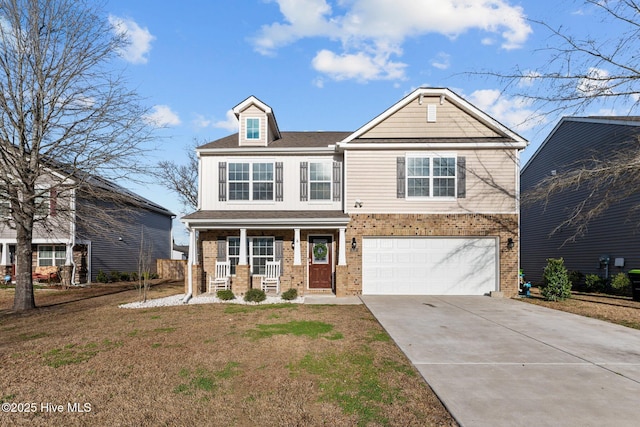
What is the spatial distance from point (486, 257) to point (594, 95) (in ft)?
24.3

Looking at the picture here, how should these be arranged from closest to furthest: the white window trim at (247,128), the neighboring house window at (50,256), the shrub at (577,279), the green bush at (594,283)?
the white window trim at (247,128) < the green bush at (594,283) < the shrub at (577,279) < the neighboring house window at (50,256)

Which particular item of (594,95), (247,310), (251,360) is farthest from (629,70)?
(247,310)

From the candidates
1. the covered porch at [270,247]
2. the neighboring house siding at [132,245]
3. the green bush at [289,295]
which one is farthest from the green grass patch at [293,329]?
the neighboring house siding at [132,245]

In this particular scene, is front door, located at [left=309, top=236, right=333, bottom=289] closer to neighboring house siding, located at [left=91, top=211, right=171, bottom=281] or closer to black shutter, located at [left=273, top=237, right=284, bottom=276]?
black shutter, located at [left=273, top=237, right=284, bottom=276]

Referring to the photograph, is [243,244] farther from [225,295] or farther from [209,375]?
[209,375]

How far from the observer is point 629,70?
25.0 feet

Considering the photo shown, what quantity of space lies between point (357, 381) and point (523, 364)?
2.84 metres

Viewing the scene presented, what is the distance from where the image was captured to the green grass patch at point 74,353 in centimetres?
577

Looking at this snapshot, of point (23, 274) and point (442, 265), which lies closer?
point (23, 274)

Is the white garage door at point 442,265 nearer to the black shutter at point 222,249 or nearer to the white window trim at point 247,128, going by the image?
the black shutter at point 222,249

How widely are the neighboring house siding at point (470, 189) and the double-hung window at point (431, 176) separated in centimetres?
27

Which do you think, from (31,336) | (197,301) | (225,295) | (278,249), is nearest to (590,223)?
(278,249)

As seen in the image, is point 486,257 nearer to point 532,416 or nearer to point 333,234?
point 333,234

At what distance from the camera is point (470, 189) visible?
13.7m
